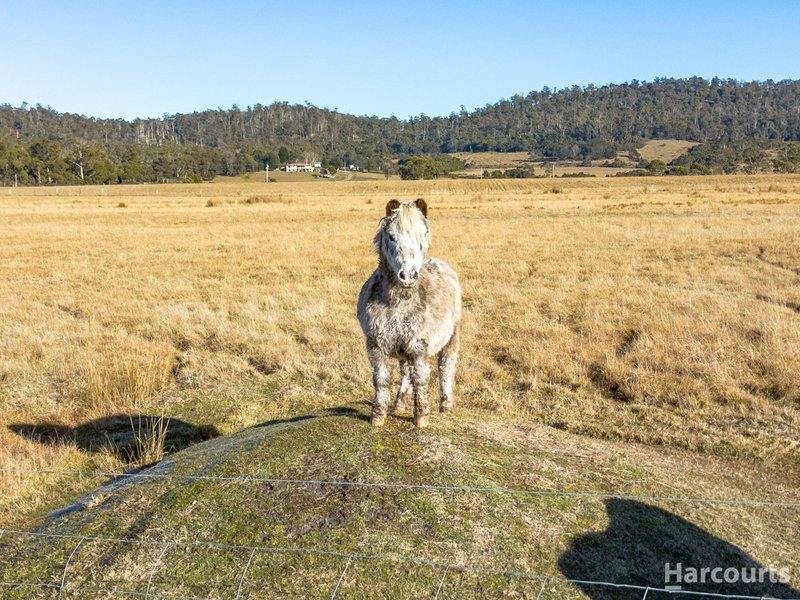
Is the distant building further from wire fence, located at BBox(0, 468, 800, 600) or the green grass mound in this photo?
wire fence, located at BBox(0, 468, 800, 600)

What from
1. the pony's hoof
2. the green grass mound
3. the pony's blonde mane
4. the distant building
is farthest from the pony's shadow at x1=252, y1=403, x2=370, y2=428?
the distant building

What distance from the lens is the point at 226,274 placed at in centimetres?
2384

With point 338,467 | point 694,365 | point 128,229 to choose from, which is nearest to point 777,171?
point 128,229

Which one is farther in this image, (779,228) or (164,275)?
(779,228)

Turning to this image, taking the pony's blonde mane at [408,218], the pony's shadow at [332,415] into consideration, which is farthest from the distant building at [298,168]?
the pony's blonde mane at [408,218]

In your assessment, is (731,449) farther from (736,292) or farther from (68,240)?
(68,240)

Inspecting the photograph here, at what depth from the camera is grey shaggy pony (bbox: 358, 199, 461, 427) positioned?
5.86 metres

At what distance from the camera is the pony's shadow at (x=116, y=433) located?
9383 mm

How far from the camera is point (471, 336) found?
14.5m

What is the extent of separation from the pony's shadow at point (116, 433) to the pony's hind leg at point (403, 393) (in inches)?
146

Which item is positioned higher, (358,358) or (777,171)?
(777,171)

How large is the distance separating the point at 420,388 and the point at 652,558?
2.49 metres

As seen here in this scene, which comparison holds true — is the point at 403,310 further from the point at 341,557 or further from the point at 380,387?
the point at 341,557

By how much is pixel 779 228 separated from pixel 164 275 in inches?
1073
